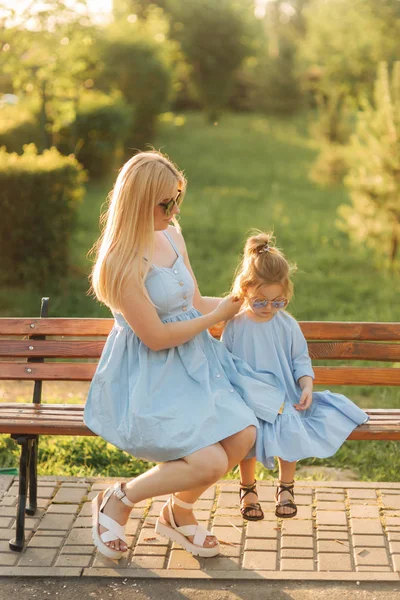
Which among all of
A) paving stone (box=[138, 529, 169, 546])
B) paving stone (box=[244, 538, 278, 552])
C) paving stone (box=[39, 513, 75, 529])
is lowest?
paving stone (box=[39, 513, 75, 529])

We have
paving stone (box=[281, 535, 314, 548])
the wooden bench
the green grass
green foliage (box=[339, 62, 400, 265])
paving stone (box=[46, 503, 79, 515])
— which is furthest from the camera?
green foliage (box=[339, 62, 400, 265])

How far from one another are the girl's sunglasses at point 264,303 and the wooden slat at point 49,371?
2.95 ft

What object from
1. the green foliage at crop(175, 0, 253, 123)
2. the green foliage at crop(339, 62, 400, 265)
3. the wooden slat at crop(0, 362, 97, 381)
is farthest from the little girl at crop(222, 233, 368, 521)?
the green foliage at crop(175, 0, 253, 123)

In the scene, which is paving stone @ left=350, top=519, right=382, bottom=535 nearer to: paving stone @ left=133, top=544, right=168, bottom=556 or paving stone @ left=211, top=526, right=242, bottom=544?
paving stone @ left=211, top=526, right=242, bottom=544

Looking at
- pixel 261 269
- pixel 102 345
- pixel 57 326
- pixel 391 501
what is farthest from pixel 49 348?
pixel 391 501

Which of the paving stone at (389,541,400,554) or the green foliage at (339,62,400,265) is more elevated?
the green foliage at (339,62,400,265)

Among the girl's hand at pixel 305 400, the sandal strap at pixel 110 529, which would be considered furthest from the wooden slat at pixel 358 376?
the sandal strap at pixel 110 529

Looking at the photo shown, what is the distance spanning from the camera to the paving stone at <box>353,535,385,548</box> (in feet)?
11.5

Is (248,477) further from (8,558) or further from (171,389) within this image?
(8,558)

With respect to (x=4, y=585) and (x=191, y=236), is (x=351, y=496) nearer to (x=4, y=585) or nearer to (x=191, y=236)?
(x=4, y=585)

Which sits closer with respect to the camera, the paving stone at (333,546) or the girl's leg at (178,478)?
the girl's leg at (178,478)

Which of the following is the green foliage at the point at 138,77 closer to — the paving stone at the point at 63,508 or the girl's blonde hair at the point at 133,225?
the paving stone at the point at 63,508

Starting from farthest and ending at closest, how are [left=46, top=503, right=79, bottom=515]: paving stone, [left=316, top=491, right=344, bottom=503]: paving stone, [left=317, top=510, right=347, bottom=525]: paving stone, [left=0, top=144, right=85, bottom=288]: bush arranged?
1. [left=0, top=144, right=85, bottom=288]: bush
2. [left=316, top=491, right=344, bottom=503]: paving stone
3. [left=46, top=503, right=79, bottom=515]: paving stone
4. [left=317, top=510, right=347, bottom=525]: paving stone

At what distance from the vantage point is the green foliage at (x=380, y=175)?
988cm
